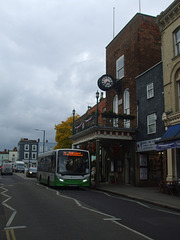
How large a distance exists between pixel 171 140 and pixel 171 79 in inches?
185

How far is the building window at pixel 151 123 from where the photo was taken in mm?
20531

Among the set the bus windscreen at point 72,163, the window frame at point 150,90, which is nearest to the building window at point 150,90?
the window frame at point 150,90

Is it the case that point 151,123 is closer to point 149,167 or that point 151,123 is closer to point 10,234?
point 149,167

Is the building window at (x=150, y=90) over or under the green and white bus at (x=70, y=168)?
over

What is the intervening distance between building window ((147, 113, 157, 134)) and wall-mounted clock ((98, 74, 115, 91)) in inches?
241

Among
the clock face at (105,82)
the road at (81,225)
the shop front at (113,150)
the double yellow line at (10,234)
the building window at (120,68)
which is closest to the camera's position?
the double yellow line at (10,234)

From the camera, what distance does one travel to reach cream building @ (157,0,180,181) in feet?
56.5

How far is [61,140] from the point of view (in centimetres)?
4731

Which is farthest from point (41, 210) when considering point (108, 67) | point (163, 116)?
point (108, 67)

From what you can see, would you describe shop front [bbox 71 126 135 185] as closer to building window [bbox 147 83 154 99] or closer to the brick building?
the brick building

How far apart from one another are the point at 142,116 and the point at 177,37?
21.9 ft

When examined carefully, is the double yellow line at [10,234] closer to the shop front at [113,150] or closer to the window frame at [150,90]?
the shop front at [113,150]

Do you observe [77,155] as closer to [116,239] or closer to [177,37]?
[177,37]

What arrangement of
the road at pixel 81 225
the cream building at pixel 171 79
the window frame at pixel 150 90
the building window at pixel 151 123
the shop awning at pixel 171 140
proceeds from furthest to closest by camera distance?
the window frame at pixel 150 90
the building window at pixel 151 123
the cream building at pixel 171 79
the shop awning at pixel 171 140
the road at pixel 81 225
